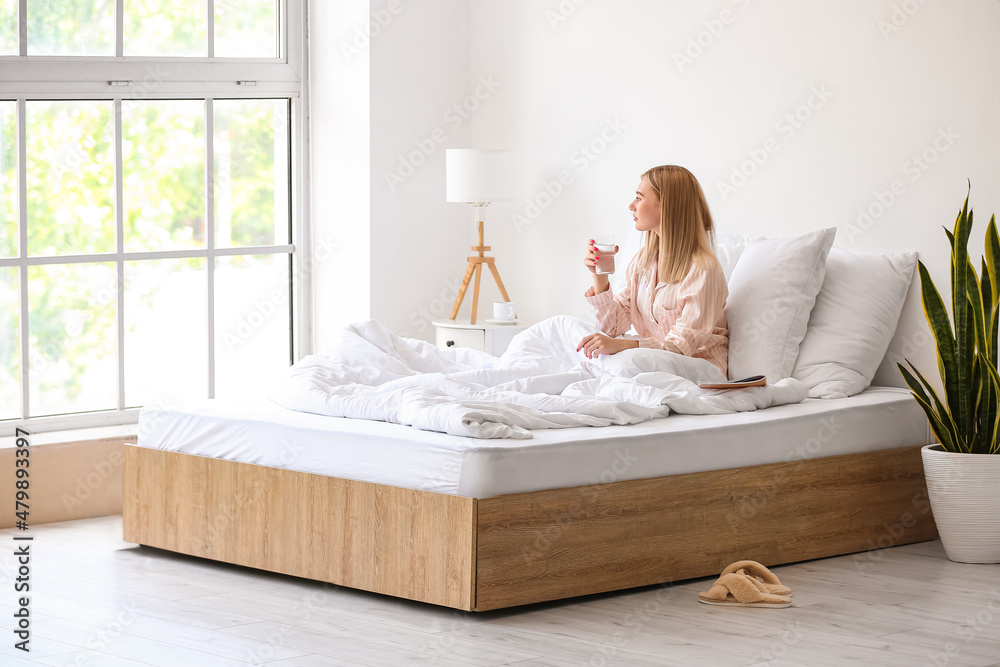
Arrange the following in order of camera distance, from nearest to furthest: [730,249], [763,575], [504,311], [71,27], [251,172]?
1. [763,575]
2. [730,249]
3. [71,27]
4. [504,311]
5. [251,172]

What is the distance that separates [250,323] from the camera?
5281 mm

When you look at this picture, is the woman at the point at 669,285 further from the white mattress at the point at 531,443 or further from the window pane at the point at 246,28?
the window pane at the point at 246,28

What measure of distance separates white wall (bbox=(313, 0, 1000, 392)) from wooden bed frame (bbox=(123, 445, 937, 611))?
25.1 inches

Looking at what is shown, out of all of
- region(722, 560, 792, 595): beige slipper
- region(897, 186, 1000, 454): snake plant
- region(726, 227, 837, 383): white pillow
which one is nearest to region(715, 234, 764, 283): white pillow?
region(726, 227, 837, 383): white pillow

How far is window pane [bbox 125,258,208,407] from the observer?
4918 millimetres

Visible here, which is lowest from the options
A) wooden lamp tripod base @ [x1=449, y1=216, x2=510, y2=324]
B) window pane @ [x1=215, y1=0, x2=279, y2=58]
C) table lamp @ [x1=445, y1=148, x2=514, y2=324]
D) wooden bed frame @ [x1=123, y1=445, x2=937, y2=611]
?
wooden bed frame @ [x1=123, y1=445, x2=937, y2=611]

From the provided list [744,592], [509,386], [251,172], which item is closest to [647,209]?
[509,386]

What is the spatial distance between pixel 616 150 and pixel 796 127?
80cm

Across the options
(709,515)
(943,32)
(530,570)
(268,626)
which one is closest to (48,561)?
(268,626)

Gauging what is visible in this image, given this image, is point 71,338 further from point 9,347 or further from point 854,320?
point 854,320

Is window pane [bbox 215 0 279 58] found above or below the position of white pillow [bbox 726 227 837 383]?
above

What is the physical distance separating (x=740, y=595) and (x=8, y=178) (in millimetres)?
2831

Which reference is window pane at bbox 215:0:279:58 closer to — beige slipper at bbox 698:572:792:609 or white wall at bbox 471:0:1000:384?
white wall at bbox 471:0:1000:384

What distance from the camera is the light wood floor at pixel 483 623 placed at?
2877mm
